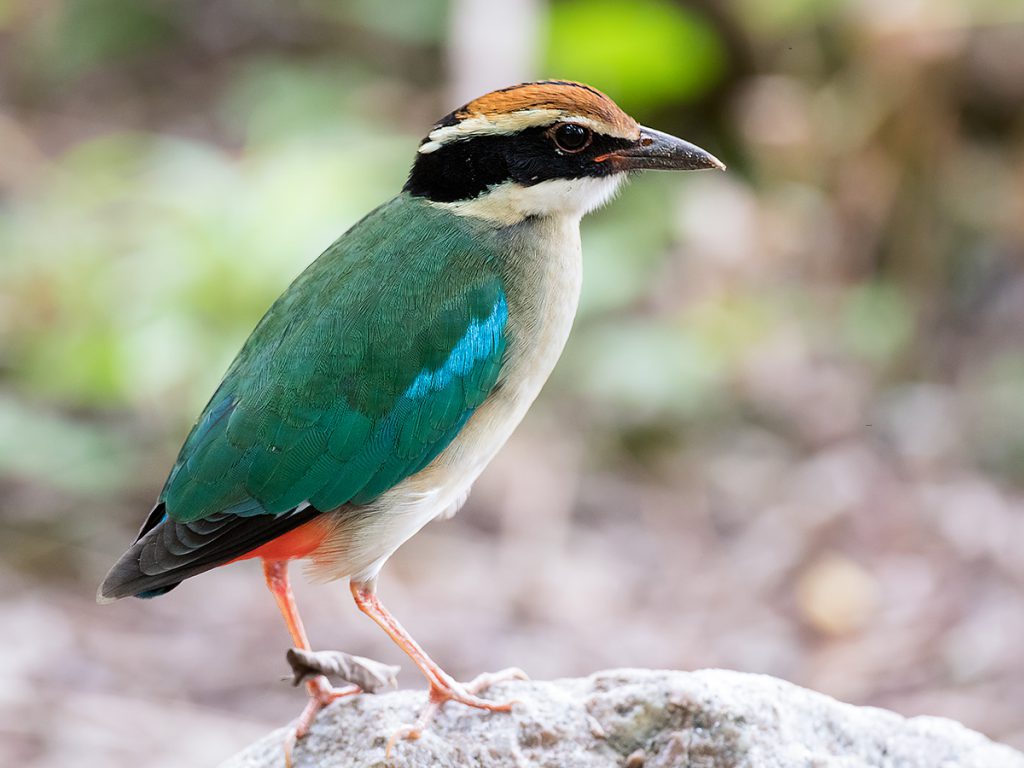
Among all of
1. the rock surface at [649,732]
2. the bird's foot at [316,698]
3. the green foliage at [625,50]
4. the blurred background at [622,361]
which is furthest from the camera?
the green foliage at [625,50]

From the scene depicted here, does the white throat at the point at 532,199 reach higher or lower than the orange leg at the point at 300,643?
higher

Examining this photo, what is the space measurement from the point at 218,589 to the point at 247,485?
132 inches

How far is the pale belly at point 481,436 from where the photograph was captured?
169 inches

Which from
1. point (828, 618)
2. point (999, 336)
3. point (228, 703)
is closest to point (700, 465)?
point (828, 618)

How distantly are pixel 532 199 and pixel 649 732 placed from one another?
5.44 feet

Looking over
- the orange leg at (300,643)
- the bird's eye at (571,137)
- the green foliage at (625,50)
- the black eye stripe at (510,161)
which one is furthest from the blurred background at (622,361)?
the bird's eye at (571,137)

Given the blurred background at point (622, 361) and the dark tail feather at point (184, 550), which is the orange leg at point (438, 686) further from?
the blurred background at point (622, 361)

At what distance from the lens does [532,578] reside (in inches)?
295

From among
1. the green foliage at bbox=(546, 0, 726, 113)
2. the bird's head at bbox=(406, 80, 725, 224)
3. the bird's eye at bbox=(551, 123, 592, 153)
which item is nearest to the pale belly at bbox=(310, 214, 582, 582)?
the bird's head at bbox=(406, 80, 725, 224)

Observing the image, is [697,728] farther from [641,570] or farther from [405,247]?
[641,570]

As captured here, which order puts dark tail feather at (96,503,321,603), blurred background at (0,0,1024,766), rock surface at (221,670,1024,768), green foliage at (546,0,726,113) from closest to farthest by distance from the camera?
rock surface at (221,670,1024,768) < dark tail feather at (96,503,321,603) < blurred background at (0,0,1024,766) < green foliage at (546,0,726,113)

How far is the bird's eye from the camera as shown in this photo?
4414 millimetres

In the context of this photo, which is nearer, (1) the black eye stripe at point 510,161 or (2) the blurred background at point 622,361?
(1) the black eye stripe at point 510,161

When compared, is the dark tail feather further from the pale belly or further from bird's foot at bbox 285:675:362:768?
bird's foot at bbox 285:675:362:768
